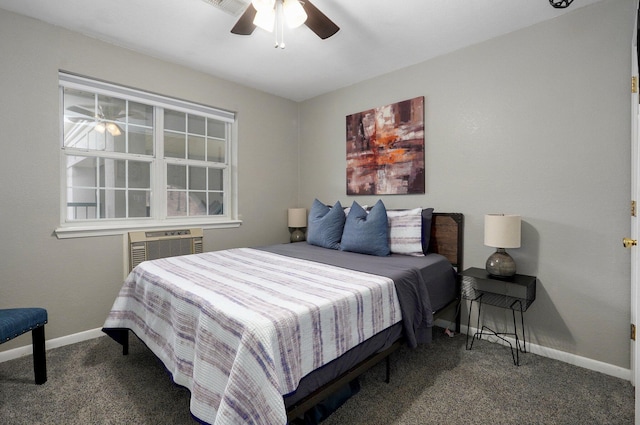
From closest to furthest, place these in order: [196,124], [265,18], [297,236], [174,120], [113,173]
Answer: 1. [265,18]
2. [113,173]
3. [174,120]
4. [196,124]
5. [297,236]

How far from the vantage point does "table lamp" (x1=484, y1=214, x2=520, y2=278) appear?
228 centimetres

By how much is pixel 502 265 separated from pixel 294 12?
7.65 feet

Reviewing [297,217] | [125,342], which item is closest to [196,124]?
[297,217]

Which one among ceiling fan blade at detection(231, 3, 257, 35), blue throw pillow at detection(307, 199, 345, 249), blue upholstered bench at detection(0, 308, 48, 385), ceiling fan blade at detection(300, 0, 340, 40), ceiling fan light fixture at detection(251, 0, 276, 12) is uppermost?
ceiling fan blade at detection(231, 3, 257, 35)

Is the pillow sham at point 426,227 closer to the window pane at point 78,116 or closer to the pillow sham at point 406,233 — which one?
the pillow sham at point 406,233

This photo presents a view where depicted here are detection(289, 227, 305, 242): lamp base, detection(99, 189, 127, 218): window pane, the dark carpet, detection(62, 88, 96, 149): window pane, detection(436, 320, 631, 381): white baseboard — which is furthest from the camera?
detection(289, 227, 305, 242): lamp base

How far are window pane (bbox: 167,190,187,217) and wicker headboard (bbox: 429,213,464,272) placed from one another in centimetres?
266

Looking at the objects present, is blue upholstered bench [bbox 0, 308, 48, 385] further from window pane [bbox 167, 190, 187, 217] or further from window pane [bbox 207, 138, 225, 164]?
window pane [bbox 207, 138, 225, 164]

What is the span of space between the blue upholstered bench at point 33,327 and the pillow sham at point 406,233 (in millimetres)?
2647

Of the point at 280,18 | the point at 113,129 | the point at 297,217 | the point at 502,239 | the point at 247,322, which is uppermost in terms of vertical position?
the point at 280,18

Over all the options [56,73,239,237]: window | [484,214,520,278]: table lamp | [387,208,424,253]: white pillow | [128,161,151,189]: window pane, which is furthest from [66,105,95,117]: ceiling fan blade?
[484,214,520,278]: table lamp

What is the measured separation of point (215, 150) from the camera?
365 cm

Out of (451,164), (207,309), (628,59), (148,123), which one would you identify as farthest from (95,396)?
(628,59)

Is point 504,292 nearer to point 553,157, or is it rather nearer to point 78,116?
point 553,157
